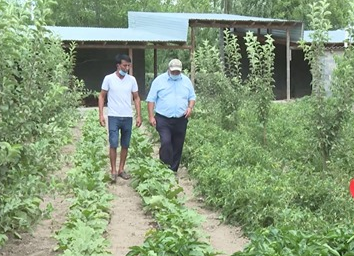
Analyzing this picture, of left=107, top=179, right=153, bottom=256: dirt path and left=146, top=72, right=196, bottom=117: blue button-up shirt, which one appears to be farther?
left=146, top=72, right=196, bottom=117: blue button-up shirt

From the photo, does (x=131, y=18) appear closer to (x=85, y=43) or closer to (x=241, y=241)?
(x=85, y=43)

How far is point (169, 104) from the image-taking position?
921cm

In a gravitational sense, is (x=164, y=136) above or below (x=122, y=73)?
below

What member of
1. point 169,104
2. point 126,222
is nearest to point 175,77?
point 169,104

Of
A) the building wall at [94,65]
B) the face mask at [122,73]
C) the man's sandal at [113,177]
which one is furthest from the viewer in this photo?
the building wall at [94,65]

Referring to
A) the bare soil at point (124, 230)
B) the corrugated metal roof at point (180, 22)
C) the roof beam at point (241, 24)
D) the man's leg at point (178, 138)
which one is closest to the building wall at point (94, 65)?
the corrugated metal roof at point (180, 22)

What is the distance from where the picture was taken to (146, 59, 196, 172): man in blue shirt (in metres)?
9.23

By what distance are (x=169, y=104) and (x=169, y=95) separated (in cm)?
13

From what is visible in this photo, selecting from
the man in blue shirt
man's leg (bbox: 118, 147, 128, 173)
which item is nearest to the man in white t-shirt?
man's leg (bbox: 118, 147, 128, 173)

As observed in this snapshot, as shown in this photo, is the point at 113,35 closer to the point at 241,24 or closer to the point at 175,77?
the point at 241,24

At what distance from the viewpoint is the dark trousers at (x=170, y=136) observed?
927cm

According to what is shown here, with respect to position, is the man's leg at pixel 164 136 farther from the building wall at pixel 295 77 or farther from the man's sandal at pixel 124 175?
the building wall at pixel 295 77

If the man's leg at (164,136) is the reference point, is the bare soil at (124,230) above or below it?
below

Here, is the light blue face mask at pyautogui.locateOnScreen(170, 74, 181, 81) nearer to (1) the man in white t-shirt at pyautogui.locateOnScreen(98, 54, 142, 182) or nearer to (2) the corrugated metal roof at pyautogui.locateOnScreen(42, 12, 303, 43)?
(1) the man in white t-shirt at pyautogui.locateOnScreen(98, 54, 142, 182)
